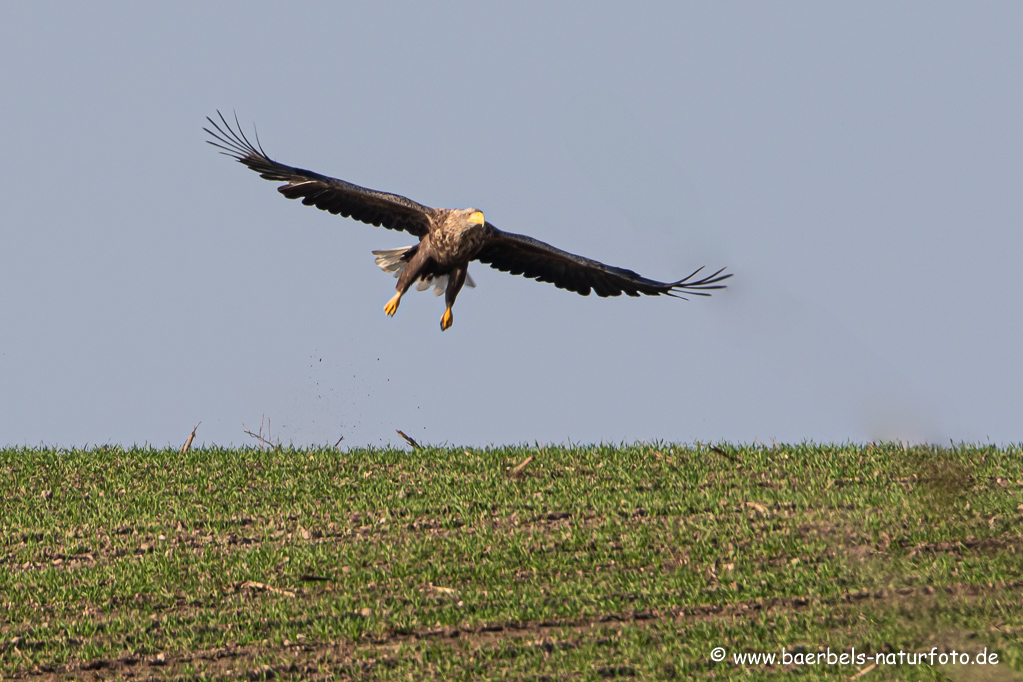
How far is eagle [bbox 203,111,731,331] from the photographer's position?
10781mm

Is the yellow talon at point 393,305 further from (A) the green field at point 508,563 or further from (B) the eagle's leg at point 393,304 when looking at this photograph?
(A) the green field at point 508,563

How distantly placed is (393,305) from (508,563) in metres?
2.94

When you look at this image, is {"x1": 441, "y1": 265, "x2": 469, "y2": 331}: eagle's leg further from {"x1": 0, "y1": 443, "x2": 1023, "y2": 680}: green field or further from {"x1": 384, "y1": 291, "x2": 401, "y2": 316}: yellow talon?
{"x1": 0, "y1": 443, "x2": 1023, "y2": 680}: green field

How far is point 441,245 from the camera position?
10.8 m

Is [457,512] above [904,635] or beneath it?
above

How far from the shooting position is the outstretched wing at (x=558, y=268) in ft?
36.4

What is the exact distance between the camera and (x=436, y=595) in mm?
9812

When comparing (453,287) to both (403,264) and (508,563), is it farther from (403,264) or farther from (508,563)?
(508,563)

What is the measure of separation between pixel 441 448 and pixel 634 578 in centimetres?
517

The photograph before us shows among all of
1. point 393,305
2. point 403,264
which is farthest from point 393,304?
point 403,264

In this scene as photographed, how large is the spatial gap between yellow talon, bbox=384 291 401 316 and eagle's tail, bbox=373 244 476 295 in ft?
1.74

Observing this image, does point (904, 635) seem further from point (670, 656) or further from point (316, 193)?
point (316, 193)

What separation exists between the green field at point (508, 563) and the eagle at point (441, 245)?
2.58 meters

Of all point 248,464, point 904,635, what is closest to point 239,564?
point 248,464
